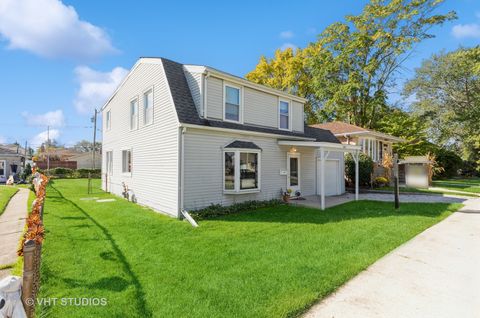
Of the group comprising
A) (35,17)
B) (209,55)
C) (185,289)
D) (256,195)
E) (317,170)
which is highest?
(209,55)

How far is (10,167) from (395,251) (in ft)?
120

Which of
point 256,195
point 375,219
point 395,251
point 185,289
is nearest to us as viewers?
Result: point 185,289

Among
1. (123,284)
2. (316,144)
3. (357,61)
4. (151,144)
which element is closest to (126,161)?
(151,144)

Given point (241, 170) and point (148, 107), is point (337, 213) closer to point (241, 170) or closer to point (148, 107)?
point (241, 170)

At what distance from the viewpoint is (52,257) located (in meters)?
5.01

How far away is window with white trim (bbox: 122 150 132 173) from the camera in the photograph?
502 inches

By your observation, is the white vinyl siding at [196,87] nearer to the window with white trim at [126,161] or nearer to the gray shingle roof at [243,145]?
the gray shingle roof at [243,145]

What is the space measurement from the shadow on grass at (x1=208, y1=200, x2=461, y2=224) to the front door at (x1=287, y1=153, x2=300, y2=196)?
2.12 m

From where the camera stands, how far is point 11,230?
23.1 ft

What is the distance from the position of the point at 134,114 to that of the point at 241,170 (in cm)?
636

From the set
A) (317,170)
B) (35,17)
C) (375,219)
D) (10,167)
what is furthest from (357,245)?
(10,167)

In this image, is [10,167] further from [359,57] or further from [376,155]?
[359,57]

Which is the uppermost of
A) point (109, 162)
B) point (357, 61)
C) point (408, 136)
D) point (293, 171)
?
point (357, 61)

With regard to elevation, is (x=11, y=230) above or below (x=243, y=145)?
below
